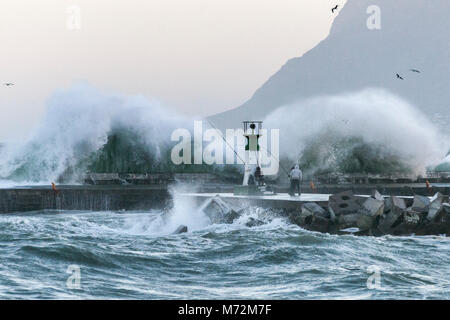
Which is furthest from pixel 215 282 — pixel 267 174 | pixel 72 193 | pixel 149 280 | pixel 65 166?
pixel 65 166

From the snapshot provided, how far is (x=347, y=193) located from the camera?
1933 cm

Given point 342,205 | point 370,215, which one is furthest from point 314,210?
point 370,215

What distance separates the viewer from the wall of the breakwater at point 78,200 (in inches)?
1083

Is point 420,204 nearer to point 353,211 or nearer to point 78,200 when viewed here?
point 353,211

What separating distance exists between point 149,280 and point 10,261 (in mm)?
3091

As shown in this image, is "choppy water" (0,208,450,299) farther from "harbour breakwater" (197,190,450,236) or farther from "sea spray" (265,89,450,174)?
"sea spray" (265,89,450,174)

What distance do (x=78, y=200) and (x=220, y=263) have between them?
1516cm

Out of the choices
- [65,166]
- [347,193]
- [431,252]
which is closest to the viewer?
[431,252]

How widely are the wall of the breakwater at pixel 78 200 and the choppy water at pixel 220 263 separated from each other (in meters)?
7.63

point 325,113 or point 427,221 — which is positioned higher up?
point 325,113

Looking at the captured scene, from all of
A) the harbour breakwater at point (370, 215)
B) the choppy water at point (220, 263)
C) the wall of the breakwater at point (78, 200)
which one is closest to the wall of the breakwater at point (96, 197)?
the wall of the breakwater at point (78, 200)

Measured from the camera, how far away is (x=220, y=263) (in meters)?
13.6

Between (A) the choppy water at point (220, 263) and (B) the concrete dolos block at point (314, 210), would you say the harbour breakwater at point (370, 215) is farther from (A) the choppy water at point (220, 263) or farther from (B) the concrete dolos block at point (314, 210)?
(A) the choppy water at point (220, 263)
